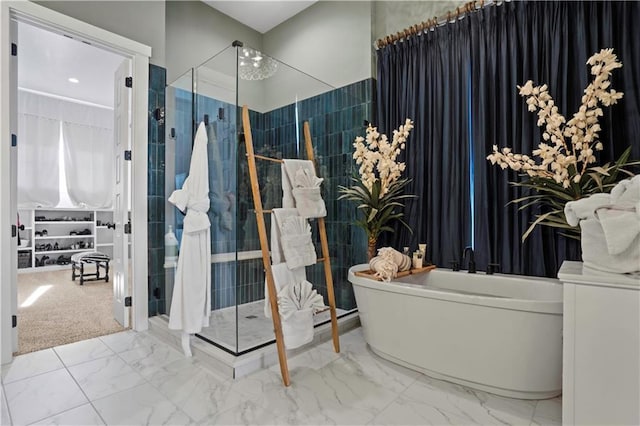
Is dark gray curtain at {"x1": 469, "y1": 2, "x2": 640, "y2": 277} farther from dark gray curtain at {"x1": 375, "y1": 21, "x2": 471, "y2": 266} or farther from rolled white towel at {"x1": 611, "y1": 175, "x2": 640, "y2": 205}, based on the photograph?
rolled white towel at {"x1": 611, "y1": 175, "x2": 640, "y2": 205}

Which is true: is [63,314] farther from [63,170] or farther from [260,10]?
[63,170]

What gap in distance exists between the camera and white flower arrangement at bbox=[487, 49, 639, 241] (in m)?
1.91

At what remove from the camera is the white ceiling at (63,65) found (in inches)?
163

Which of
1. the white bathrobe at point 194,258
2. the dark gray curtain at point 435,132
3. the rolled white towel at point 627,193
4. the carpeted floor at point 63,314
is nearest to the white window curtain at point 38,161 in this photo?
the carpeted floor at point 63,314

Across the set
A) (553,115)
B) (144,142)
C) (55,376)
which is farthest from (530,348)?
(144,142)

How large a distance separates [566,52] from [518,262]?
151cm

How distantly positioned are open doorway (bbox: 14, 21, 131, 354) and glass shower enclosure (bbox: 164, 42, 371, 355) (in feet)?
6.70

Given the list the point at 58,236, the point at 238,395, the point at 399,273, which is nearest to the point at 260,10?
the point at 399,273

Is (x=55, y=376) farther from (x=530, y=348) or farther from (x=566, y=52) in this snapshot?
(x=566, y=52)

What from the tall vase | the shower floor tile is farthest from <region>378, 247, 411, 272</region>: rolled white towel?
the shower floor tile

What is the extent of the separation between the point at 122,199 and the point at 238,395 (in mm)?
2126

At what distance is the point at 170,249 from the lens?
2.95 metres

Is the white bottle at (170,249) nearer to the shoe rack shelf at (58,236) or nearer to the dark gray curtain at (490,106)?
the dark gray curtain at (490,106)

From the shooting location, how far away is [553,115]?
2.09 meters
